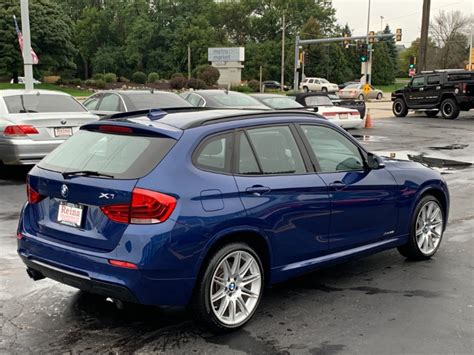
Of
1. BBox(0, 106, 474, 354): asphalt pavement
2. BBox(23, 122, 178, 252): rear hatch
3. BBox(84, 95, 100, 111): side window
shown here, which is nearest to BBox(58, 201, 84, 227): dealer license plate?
BBox(23, 122, 178, 252): rear hatch

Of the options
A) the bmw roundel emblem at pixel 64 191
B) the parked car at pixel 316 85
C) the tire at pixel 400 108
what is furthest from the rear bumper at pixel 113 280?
the parked car at pixel 316 85

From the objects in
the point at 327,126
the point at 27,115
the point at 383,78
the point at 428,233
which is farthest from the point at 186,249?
the point at 383,78

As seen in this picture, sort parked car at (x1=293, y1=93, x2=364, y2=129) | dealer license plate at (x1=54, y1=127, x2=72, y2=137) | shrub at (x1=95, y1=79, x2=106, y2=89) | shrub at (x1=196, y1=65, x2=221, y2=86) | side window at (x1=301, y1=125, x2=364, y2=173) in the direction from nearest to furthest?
side window at (x1=301, y1=125, x2=364, y2=173)
dealer license plate at (x1=54, y1=127, x2=72, y2=137)
parked car at (x1=293, y1=93, x2=364, y2=129)
shrub at (x1=95, y1=79, x2=106, y2=89)
shrub at (x1=196, y1=65, x2=221, y2=86)

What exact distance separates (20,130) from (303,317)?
6.99 meters

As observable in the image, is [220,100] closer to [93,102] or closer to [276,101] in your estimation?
[276,101]

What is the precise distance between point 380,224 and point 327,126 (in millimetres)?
1027

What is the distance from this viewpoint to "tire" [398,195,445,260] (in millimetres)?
5930

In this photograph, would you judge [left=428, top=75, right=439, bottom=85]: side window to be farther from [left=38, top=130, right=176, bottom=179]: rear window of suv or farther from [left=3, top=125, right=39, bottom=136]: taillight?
[left=38, top=130, right=176, bottom=179]: rear window of suv

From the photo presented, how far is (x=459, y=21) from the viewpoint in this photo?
97312 mm

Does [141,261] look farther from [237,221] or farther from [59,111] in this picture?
[59,111]

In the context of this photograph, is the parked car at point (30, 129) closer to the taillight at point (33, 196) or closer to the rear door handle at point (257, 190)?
the taillight at point (33, 196)

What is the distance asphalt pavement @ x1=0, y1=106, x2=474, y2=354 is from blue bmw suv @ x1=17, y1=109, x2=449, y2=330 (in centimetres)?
31

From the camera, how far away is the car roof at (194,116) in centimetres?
443

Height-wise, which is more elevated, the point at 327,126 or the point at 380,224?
the point at 327,126
